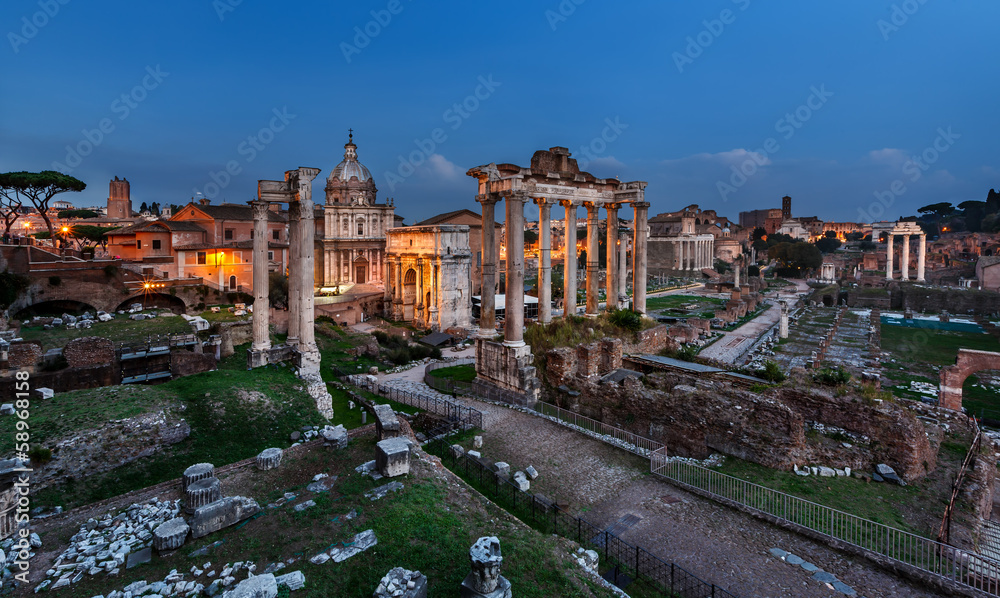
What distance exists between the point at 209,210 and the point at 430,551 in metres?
50.9

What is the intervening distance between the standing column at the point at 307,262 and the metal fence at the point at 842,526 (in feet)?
38.2

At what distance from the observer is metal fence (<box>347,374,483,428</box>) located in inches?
580

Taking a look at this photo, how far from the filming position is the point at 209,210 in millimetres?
48062

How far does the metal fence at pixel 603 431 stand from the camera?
12889 mm

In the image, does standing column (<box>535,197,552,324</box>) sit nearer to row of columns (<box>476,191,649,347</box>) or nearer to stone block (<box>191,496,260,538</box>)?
row of columns (<box>476,191,649,347</box>)

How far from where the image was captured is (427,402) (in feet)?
55.0

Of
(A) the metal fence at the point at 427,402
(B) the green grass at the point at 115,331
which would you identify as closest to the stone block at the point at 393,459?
(A) the metal fence at the point at 427,402

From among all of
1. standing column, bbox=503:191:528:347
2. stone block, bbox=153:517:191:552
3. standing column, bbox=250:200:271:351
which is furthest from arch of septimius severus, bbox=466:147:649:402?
stone block, bbox=153:517:191:552

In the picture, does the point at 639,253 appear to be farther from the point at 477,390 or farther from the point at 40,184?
the point at 40,184

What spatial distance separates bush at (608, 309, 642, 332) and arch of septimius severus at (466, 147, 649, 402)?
918 millimetres

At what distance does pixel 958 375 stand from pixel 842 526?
15.1m

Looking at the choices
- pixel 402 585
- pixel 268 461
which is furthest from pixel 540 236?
pixel 402 585

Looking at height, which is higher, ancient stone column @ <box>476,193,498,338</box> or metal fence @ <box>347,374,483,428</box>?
ancient stone column @ <box>476,193,498,338</box>

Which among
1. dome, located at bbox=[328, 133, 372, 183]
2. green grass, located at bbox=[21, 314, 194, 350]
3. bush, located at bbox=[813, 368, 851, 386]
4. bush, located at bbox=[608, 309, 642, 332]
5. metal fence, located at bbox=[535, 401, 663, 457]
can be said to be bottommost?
metal fence, located at bbox=[535, 401, 663, 457]
